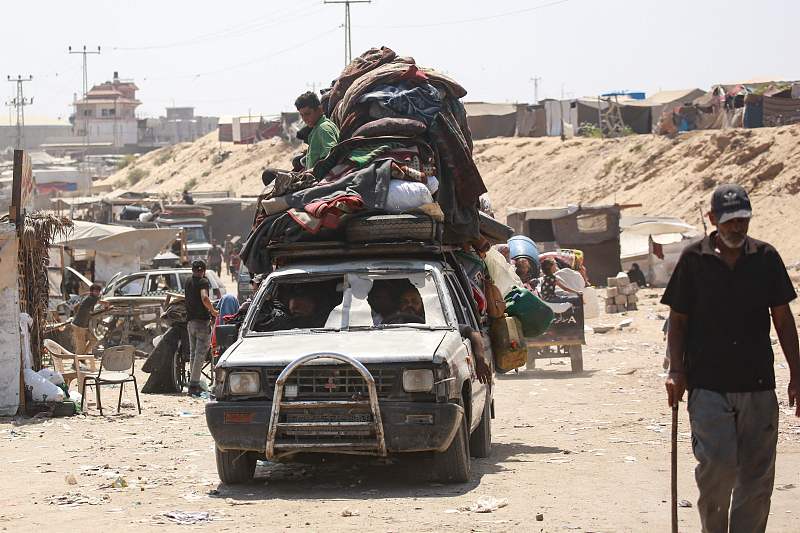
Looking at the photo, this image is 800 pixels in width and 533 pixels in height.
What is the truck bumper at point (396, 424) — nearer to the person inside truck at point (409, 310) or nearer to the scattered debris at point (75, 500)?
the scattered debris at point (75, 500)

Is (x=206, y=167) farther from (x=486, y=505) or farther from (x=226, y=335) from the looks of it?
(x=486, y=505)

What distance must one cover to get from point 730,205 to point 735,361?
760 mm

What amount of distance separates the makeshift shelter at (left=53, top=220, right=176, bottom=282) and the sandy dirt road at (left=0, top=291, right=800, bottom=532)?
54.3ft

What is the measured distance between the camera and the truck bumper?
352 inches

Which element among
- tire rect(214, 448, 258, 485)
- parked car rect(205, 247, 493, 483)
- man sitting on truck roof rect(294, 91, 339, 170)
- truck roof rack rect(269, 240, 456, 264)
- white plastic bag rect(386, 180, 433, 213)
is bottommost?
tire rect(214, 448, 258, 485)

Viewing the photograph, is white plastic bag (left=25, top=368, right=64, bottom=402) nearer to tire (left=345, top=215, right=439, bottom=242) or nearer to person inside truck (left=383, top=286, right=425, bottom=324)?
tire (left=345, top=215, right=439, bottom=242)

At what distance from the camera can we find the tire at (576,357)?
18672 mm

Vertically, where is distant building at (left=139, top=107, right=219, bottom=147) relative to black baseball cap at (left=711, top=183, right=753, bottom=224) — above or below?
above

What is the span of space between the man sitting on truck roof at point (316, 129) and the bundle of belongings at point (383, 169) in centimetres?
15

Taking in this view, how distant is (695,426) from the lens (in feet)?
21.4

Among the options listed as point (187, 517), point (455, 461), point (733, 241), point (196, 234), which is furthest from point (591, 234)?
point (733, 241)

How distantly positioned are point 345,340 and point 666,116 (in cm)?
5002

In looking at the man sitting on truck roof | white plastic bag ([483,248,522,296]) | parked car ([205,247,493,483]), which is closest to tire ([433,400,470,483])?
parked car ([205,247,493,483])

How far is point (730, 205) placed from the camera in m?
6.39
